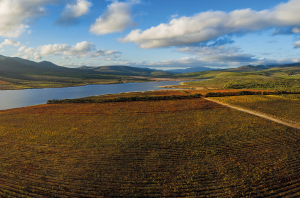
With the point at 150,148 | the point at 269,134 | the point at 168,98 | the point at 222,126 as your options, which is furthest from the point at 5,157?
the point at 168,98

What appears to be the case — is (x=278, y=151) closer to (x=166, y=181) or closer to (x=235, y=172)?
(x=235, y=172)

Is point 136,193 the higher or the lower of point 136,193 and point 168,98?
the lower

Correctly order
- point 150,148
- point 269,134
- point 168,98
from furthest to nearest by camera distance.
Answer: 1. point 168,98
2. point 269,134
3. point 150,148

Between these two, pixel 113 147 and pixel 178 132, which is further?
pixel 178 132

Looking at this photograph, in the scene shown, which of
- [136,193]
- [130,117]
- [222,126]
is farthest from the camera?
[130,117]

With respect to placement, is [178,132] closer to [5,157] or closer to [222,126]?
[222,126]

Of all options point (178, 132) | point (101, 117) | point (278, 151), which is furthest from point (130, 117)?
point (278, 151)
